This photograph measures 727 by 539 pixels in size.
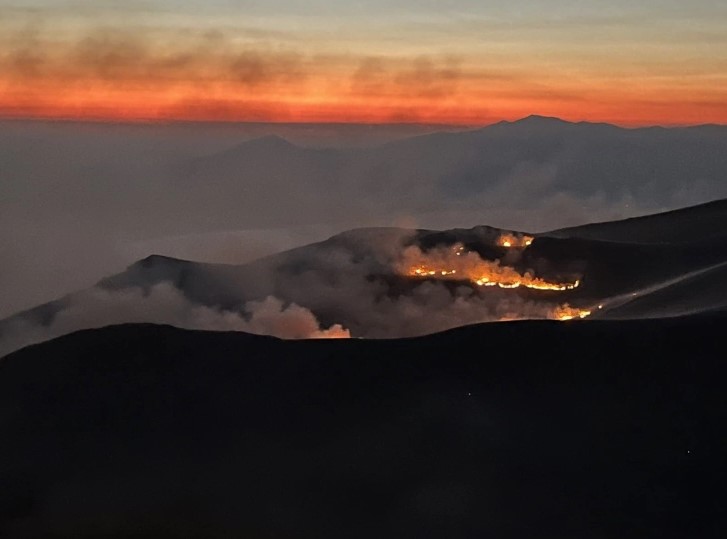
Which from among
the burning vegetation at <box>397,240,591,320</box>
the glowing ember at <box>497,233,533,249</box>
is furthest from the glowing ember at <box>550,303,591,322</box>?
the glowing ember at <box>497,233,533,249</box>

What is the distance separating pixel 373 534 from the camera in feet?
94.9

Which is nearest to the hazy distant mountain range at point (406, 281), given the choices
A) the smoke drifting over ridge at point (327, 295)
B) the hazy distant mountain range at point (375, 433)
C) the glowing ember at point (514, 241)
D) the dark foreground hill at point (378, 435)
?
the glowing ember at point (514, 241)

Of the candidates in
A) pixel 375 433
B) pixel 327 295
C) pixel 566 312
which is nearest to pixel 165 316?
pixel 327 295

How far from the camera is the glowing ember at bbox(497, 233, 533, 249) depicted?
146 meters

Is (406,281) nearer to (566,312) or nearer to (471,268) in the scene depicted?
(471,268)

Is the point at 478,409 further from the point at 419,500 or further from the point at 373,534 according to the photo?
the point at 373,534

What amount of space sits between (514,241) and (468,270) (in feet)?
39.0

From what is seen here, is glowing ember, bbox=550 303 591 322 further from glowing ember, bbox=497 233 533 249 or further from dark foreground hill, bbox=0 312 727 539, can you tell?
dark foreground hill, bbox=0 312 727 539

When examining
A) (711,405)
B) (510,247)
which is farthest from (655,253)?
(711,405)

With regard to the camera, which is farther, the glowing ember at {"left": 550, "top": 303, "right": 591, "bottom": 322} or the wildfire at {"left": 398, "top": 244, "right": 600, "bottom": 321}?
the wildfire at {"left": 398, "top": 244, "right": 600, "bottom": 321}

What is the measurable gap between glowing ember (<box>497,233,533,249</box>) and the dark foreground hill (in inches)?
3988

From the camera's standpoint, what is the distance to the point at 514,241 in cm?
14925

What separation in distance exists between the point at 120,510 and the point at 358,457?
8.29 m

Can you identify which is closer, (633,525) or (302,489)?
(633,525)
